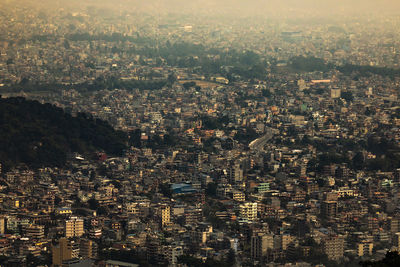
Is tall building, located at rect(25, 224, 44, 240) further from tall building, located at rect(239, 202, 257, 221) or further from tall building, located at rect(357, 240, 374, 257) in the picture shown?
tall building, located at rect(357, 240, 374, 257)

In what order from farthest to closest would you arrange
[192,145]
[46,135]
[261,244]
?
[192,145] → [46,135] → [261,244]

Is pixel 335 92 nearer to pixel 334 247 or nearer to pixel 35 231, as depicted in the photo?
pixel 334 247

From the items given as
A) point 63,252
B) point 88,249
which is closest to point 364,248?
point 88,249

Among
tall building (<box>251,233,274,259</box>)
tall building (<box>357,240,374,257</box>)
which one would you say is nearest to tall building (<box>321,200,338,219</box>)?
tall building (<box>357,240,374,257</box>)

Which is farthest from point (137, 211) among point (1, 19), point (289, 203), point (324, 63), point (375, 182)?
point (324, 63)

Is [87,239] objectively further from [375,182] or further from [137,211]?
[375,182]

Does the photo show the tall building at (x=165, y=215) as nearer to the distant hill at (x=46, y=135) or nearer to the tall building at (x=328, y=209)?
the tall building at (x=328, y=209)
